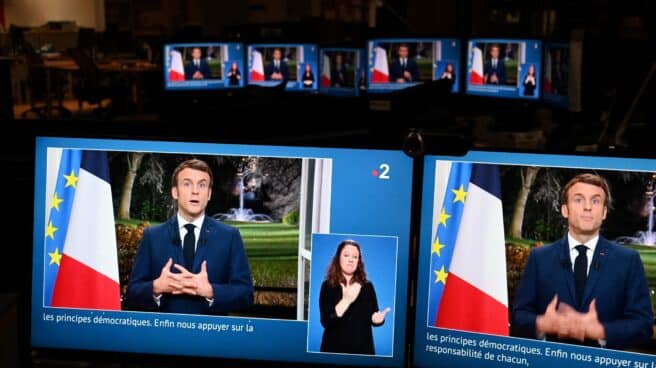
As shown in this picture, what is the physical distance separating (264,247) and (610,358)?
0.63 metres

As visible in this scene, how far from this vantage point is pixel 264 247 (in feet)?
5.03

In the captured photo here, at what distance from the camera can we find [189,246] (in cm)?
156

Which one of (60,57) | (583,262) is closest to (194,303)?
(583,262)

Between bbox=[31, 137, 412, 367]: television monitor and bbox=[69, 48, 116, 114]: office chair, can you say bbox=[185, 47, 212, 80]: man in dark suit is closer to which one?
bbox=[69, 48, 116, 114]: office chair

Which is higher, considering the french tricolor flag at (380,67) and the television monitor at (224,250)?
the french tricolor flag at (380,67)

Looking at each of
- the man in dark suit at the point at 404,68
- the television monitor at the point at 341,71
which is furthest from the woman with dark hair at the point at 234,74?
the man in dark suit at the point at 404,68

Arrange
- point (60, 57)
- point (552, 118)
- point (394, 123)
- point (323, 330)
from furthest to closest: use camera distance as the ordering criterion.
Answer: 1. point (60, 57)
2. point (552, 118)
3. point (394, 123)
4. point (323, 330)

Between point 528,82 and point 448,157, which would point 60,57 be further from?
point 448,157

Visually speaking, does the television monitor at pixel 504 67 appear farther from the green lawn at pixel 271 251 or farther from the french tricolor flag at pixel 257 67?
the green lawn at pixel 271 251

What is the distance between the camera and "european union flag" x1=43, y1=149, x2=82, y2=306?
1.57 metres

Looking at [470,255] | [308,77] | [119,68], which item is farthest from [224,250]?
[119,68]

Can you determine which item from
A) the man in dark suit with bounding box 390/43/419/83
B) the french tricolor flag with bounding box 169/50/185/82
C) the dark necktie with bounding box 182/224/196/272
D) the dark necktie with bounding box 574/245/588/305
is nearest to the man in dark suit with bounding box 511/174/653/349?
the dark necktie with bounding box 574/245/588/305

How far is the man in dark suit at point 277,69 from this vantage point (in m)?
7.06

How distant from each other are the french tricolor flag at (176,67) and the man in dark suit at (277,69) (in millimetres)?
705
